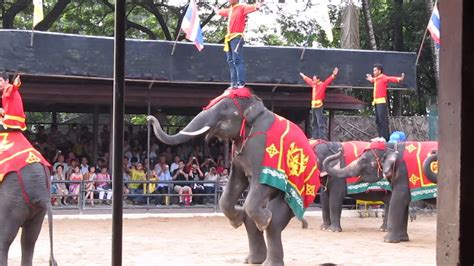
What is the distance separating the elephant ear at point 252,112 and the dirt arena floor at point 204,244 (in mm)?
1868

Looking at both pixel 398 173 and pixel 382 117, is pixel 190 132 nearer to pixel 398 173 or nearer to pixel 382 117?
pixel 398 173

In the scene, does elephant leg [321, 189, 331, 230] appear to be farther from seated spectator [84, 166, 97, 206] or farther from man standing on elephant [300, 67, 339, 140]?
seated spectator [84, 166, 97, 206]

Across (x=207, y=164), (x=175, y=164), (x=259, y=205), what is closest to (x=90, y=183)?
(x=175, y=164)

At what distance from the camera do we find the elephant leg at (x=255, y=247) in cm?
910

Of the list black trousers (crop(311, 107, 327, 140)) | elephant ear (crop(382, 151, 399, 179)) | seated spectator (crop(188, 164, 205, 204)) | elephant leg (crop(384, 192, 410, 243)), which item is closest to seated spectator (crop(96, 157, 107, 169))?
seated spectator (crop(188, 164, 205, 204))

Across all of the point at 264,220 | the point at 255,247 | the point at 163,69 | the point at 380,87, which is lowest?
the point at 255,247

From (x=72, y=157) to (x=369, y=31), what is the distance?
34.5 ft

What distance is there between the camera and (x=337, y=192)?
14.0 meters

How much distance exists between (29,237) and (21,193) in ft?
1.71

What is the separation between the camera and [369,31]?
22.3 m

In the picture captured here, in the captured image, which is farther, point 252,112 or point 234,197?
point 234,197

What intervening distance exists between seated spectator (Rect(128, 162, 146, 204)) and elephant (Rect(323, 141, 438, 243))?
5133 millimetres
